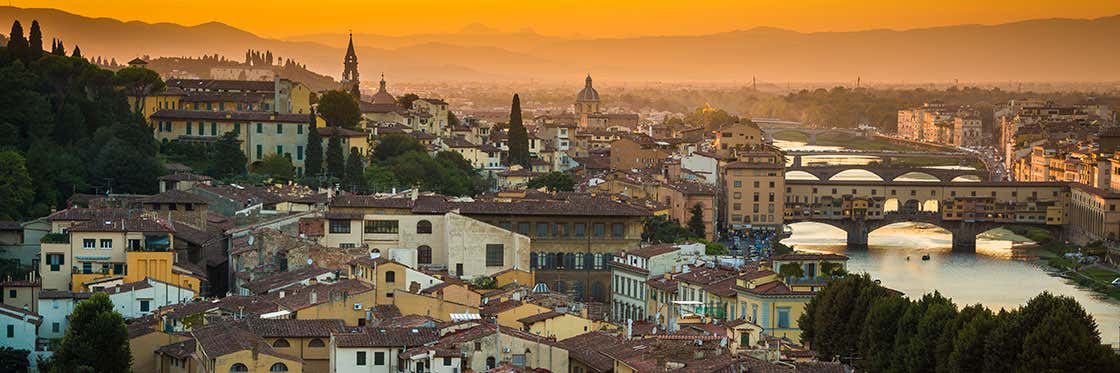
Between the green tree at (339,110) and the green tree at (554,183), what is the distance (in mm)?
4174

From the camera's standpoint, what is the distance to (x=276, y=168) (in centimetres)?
3966

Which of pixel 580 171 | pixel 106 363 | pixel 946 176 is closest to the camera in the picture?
pixel 106 363

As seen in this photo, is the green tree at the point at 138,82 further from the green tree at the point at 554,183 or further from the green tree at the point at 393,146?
the green tree at the point at 554,183

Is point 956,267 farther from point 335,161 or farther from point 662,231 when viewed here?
point 335,161

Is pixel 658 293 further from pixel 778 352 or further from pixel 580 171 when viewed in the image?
pixel 580 171

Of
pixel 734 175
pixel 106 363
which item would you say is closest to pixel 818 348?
pixel 106 363

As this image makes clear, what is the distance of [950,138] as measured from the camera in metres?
116

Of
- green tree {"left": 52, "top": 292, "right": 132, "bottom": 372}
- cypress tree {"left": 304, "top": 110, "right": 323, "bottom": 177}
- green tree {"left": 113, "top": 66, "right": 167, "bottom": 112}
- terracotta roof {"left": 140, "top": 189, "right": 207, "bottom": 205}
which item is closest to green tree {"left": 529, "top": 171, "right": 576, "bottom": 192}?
cypress tree {"left": 304, "top": 110, "right": 323, "bottom": 177}

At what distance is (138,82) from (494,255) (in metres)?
15.8

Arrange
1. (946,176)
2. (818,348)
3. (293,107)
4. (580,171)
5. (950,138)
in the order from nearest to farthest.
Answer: (818,348)
(293,107)
(580,171)
(946,176)
(950,138)

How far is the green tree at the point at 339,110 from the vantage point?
4547cm

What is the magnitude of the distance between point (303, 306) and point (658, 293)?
6886mm

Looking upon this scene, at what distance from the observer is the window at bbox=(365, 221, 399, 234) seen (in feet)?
93.7

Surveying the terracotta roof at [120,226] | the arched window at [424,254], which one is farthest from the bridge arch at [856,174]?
the terracotta roof at [120,226]
